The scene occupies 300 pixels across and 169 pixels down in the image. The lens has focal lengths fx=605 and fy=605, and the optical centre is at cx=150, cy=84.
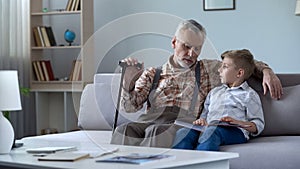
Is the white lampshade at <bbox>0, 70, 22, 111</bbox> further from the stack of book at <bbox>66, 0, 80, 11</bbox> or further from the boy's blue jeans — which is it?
the stack of book at <bbox>66, 0, 80, 11</bbox>

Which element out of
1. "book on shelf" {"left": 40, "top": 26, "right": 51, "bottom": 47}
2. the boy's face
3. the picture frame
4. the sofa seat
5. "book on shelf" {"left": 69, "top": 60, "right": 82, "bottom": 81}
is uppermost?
the picture frame

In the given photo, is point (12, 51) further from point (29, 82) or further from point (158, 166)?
point (158, 166)

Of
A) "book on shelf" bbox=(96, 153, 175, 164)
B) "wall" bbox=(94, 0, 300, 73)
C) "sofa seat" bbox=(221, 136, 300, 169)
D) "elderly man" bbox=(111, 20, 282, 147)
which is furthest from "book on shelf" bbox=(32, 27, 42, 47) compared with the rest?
"book on shelf" bbox=(96, 153, 175, 164)

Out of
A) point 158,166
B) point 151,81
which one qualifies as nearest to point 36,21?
point 151,81

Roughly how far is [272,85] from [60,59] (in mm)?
2876

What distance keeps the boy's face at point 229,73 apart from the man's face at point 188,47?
0.17 m

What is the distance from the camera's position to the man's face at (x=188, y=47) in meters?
3.05

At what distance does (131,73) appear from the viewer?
3.14m

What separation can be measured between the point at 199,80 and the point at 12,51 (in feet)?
8.30

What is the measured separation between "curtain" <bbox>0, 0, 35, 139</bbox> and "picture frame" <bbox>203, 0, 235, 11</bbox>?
1569 mm

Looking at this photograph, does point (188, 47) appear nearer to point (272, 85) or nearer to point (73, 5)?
point (272, 85)

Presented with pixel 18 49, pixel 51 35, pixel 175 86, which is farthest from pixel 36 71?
pixel 175 86

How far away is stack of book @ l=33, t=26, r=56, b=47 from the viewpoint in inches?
209

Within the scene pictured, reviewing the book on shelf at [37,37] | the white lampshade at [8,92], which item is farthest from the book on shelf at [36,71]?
the white lampshade at [8,92]
